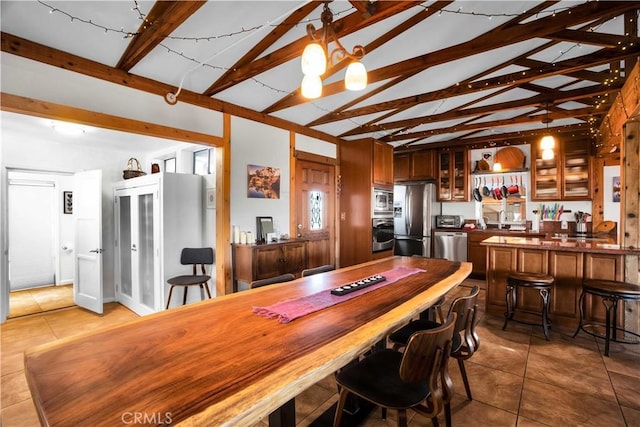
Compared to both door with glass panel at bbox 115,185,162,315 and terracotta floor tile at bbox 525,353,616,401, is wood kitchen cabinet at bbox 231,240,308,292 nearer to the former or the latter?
door with glass panel at bbox 115,185,162,315

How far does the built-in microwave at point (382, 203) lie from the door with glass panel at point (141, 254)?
11.2ft

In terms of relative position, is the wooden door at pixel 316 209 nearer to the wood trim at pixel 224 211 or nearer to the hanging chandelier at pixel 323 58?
the wood trim at pixel 224 211

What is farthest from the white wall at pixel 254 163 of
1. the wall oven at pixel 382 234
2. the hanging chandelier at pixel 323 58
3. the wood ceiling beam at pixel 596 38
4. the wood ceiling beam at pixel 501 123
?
the wood ceiling beam at pixel 596 38

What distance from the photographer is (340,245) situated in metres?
5.58

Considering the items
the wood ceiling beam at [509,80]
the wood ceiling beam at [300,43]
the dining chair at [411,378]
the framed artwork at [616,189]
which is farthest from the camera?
the framed artwork at [616,189]

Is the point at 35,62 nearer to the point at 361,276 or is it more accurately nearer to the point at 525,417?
the point at 361,276

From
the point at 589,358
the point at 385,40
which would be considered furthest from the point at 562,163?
the point at 385,40

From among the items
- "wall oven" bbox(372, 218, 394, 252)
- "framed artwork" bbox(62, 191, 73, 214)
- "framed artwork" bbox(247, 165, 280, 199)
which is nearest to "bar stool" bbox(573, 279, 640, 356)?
"wall oven" bbox(372, 218, 394, 252)

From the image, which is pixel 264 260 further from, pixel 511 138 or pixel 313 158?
pixel 511 138

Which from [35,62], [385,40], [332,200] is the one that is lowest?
[332,200]

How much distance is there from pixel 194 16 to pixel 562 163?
20.3 feet

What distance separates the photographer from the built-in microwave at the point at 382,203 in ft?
17.6

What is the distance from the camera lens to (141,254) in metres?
4.11

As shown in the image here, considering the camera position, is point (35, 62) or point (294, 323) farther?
point (35, 62)
